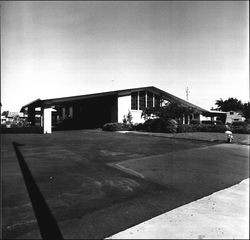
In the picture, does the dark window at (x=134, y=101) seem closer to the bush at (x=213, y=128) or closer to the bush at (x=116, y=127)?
the bush at (x=116, y=127)

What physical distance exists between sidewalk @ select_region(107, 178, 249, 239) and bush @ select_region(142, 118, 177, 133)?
20.2 m

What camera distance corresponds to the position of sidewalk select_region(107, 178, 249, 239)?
331 cm

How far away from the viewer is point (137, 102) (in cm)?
3034

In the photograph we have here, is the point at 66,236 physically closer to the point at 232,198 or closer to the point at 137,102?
the point at 232,198

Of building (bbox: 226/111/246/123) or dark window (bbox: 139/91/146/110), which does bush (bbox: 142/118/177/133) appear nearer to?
dark window (bbox: 139/91/146/110)

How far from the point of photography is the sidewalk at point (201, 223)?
3311mm

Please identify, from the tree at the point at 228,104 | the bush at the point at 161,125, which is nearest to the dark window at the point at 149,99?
the bush at the point at 161,125

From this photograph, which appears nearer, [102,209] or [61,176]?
[102,209]

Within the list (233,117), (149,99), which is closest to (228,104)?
(233,117)

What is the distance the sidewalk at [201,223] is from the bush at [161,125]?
20.2 metres

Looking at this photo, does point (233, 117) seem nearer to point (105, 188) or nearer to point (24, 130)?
point (24, 130)

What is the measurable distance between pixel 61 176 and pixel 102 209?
264 centimetres

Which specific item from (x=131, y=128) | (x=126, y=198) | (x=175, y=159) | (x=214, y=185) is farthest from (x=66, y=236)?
(x=131, y=128)

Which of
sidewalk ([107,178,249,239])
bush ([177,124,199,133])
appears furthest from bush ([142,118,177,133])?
sidewalk ([107,178,249,239])
